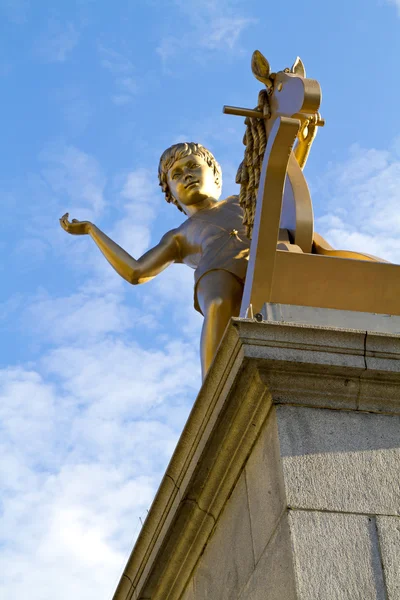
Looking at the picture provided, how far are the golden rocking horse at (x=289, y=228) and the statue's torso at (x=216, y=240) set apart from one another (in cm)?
65

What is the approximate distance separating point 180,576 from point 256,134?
3309mm

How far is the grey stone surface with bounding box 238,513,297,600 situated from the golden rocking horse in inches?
67.7

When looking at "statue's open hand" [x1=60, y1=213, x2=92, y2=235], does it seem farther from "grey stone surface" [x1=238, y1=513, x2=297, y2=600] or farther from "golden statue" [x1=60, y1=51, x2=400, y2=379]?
"grey stone surface" [x1=238, y1=513, x2=297, y2=600]

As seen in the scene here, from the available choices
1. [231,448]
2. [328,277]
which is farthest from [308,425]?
[328,277]

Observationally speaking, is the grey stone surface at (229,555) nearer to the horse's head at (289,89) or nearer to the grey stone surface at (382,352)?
the grey stone surface at (382,352)

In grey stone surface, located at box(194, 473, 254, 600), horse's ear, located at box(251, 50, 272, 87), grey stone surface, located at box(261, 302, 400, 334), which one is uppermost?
horse's ear, located at box(251, 50, 272, 87)

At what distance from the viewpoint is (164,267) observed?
31.4 feet

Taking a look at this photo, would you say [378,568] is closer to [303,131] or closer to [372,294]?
[372,294]

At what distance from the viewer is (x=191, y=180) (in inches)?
373

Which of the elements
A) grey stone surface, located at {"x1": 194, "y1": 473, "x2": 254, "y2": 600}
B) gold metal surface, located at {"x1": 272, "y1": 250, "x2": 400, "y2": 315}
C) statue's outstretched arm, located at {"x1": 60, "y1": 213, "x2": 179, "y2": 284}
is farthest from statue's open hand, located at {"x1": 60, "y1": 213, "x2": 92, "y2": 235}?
grey stone surface, located at {"x1": 194, "y1": 473, "x2": 254, "y2": 600}

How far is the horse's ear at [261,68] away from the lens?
24.7ft

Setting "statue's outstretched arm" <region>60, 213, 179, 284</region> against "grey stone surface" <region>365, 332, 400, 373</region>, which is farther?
"statue's outstretched arm" <region>60, 213, 179, 284</region>

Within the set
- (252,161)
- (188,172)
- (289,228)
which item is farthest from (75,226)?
(289,228)

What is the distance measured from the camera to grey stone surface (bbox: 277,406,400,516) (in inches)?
206
